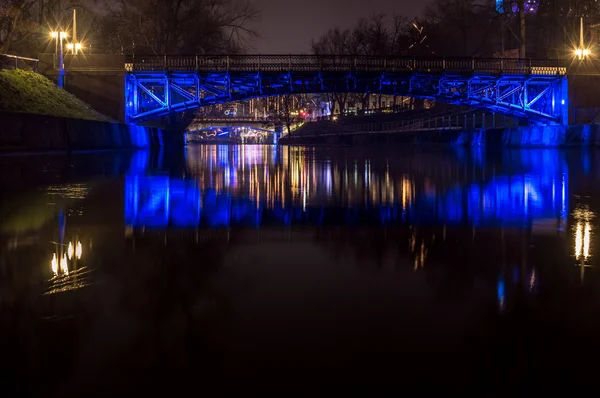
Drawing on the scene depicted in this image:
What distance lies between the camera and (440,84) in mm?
57531

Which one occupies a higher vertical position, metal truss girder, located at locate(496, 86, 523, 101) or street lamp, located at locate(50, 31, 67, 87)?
street lamp, located at locate(50, 31, 67, 87)

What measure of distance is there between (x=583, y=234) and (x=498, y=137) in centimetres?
5154

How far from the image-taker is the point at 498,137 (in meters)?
59.0

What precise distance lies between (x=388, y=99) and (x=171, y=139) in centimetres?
11746

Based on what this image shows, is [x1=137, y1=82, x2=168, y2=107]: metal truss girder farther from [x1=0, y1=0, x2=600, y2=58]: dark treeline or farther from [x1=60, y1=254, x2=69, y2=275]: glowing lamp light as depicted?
[x1=60, y1=254, x2=69, y2=275]: glowing lamp light

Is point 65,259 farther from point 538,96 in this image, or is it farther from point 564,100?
point 538,96

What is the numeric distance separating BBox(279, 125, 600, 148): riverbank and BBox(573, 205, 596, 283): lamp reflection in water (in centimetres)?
3552

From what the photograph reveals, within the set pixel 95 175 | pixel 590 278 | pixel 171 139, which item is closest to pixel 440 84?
pixel 171 139

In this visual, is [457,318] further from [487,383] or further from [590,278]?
[590,278]

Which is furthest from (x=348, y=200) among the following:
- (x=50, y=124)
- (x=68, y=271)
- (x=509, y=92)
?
(x=509, y=92)

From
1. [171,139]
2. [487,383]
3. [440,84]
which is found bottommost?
[487,383]

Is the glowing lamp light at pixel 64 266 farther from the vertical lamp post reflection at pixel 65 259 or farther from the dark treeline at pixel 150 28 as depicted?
the dark treeline at pixel 150 28

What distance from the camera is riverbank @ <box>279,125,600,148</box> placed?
4603 cm

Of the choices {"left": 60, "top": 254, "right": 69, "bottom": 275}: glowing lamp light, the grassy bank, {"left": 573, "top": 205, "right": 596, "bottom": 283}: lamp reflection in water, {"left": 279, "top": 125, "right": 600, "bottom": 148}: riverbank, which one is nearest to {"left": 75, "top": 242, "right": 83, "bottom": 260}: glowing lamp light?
{"left": 60, "top": 254, "right": 69, "bottom": 275}: glowing lamp light
